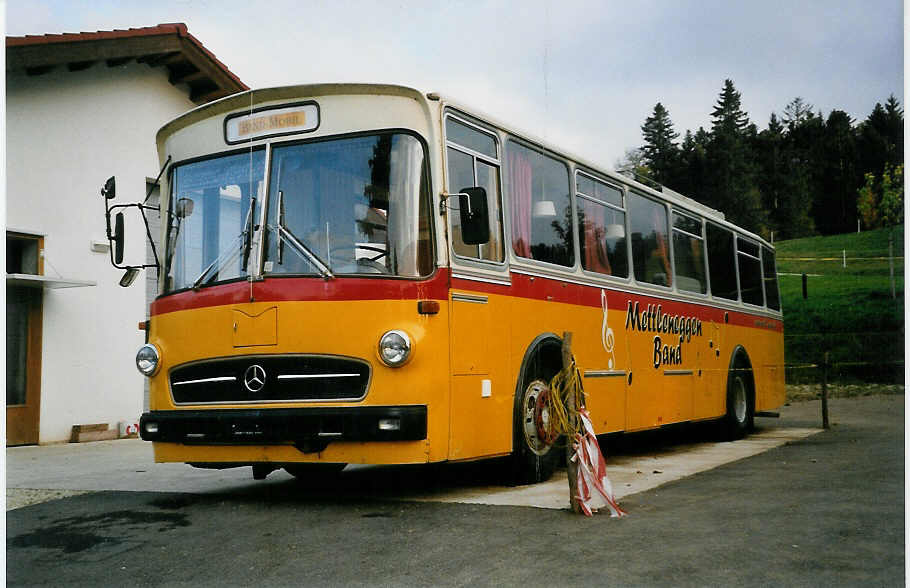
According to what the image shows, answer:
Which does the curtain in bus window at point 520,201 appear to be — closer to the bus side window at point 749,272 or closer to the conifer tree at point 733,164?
the conifer tree at point 733,164

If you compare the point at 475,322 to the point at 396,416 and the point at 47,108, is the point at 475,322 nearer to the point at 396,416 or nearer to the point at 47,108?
the point at 396,416

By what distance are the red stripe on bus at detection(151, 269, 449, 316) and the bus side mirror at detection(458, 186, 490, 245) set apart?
12.7 inches

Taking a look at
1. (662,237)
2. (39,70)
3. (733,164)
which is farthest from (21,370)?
(733,164)

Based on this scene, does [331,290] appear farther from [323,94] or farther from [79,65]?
[79,65]

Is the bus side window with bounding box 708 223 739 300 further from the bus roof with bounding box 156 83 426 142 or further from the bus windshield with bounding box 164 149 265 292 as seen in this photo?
the bus windshield with bounding box 164 149 265 292

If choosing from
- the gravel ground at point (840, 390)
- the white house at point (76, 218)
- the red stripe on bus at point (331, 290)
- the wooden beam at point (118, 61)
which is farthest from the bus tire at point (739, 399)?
the wooden beam at point (118, 61)

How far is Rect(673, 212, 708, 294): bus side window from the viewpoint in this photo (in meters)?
11.9

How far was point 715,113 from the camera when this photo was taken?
26.4ft

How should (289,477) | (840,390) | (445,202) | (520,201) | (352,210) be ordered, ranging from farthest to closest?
(289,477)
(840,390)
(520,201)
(445,202)
(352,210)

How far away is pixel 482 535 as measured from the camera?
237 inches

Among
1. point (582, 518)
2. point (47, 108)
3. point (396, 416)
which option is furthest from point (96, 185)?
point (582, 518)

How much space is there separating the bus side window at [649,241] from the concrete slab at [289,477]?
6.67ft

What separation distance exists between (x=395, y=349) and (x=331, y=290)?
0.63 metres

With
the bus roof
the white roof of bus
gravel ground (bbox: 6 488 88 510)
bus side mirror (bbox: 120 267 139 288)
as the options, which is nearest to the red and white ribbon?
the white roof of bus
